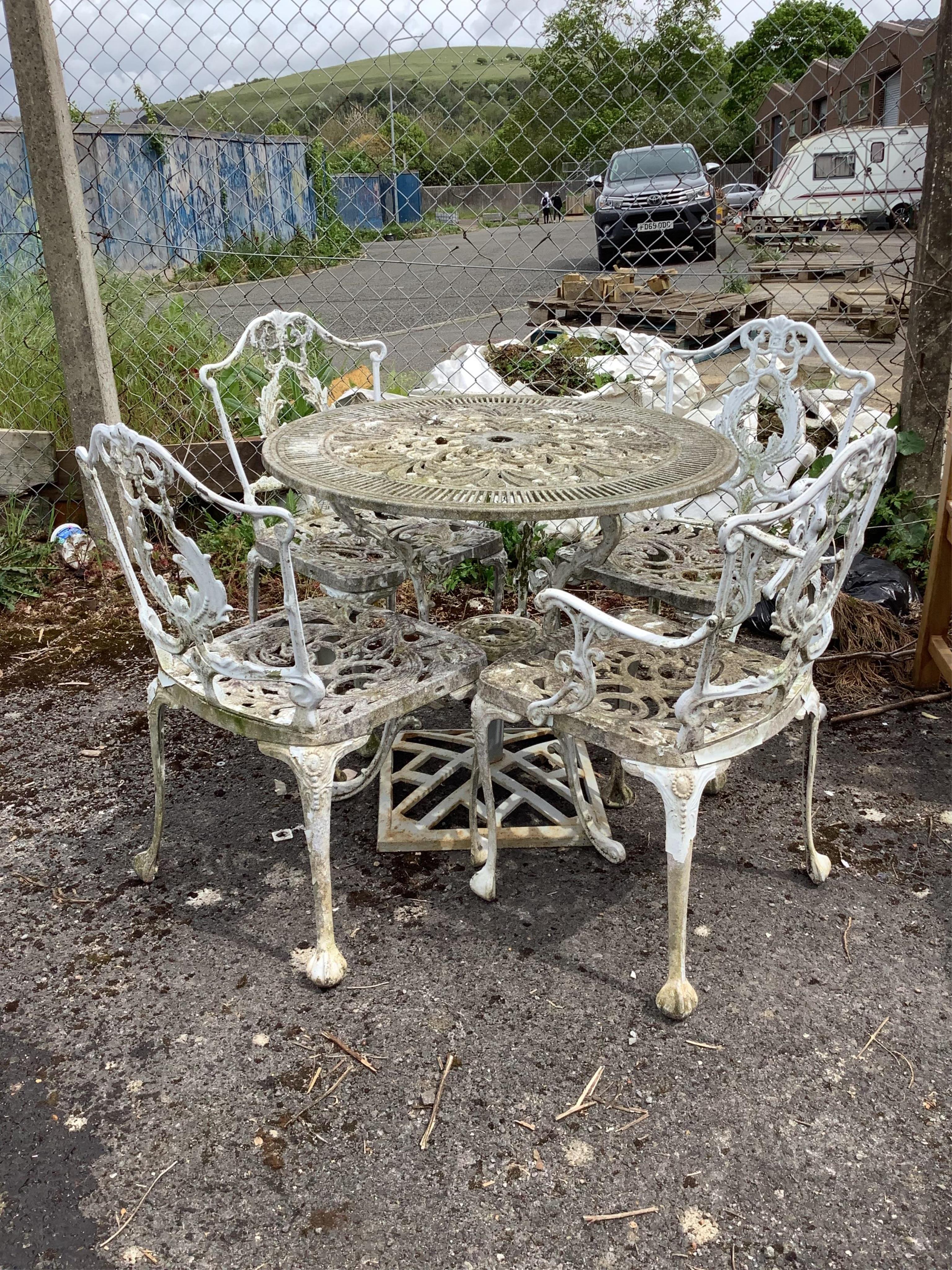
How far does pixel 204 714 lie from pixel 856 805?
1774 mm

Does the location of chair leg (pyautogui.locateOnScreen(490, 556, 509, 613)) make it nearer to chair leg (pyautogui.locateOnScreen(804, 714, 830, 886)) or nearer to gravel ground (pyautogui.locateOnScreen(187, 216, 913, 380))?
chair leg (pyautogui.locateOnScreen(804, 714, 830, 886))

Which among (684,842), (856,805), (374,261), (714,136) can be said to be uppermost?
(714,136)

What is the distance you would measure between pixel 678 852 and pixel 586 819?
62 centimetres

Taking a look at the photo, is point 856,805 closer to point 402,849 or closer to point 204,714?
point 402,849

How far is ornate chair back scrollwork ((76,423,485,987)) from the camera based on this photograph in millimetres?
1902

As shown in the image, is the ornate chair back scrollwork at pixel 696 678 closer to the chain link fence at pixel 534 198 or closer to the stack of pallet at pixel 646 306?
the chain link fence at pixel 534 198

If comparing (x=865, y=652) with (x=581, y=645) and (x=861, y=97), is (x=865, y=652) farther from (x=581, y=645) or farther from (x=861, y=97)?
(x=861, y=97)

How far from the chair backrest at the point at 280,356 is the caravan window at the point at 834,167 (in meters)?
2.22

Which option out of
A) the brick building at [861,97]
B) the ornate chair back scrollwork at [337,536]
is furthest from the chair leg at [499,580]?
the brick building at [861,97]

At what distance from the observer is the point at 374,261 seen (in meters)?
4.37

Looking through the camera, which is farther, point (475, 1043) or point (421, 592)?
point (421, 592)

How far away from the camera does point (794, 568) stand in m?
1.80

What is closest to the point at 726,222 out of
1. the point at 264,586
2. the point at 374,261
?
the point at 374,261

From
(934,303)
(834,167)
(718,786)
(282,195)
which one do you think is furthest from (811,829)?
(282,195)
